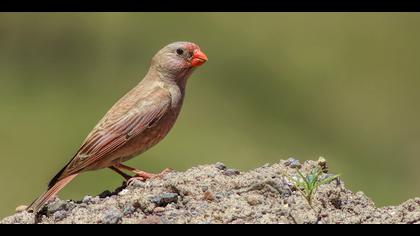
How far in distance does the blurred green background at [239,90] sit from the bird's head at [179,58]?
4416 mm

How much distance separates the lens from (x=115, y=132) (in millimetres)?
7664

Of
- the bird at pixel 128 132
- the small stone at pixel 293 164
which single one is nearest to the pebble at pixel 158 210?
the bird at pixel 128 132

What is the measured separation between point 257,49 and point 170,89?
956cm

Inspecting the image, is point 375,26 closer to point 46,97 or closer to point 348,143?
point 348,143

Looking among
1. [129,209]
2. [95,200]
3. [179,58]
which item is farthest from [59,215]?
[179,58]

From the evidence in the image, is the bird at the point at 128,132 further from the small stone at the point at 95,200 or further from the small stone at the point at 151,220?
the small stone at the point at 151,220

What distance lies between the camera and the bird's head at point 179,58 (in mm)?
8336

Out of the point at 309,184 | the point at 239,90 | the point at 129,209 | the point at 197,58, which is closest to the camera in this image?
the point at 129,209

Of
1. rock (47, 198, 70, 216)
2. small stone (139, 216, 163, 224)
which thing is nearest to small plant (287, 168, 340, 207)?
small stone (139, 216, 163, 224)

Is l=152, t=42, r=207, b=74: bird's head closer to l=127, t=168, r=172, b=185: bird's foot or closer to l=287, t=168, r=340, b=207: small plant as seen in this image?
l=127, t=168, r=172, b=185: bird's foot

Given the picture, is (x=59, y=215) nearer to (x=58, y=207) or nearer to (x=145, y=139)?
(x=58, y=207)

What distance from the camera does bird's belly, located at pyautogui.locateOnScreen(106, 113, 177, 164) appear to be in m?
7.67

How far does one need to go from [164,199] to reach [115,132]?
1592 mm

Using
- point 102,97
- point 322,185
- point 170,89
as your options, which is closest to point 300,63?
point 102,97
